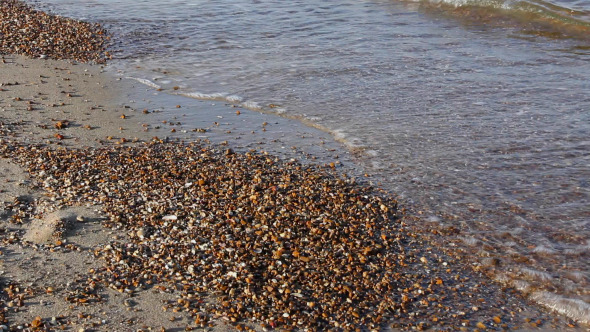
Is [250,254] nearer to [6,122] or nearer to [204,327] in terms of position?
[204,327]

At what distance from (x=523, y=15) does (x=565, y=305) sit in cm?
1079

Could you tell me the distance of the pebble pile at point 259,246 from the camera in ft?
13.7

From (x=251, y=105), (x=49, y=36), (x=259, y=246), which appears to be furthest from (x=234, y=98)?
(x=49, y=36)

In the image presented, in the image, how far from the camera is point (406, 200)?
5801 mm

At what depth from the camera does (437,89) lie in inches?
343

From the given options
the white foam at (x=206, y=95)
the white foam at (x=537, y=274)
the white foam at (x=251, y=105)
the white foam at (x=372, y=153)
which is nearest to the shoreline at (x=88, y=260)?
the white foam at (x=537, y=274)

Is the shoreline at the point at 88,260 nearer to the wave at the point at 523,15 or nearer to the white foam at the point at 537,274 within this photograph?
the white foam at the point at 537,274

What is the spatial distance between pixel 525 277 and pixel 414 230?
1065 millimetres

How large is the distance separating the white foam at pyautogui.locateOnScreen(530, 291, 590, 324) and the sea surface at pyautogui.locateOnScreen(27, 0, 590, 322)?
0.01m

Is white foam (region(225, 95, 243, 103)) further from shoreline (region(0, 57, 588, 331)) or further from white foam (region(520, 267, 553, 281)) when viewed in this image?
white foam (region(520, 267, 553, 281))

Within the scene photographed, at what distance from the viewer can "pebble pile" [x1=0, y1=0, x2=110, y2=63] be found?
32.9 ft

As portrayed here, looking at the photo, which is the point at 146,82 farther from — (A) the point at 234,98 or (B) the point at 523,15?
(B) the point at 523,15

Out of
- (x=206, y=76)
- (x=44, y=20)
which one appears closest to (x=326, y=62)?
(x=206, y=76)

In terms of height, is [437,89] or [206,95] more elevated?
[437,89]
